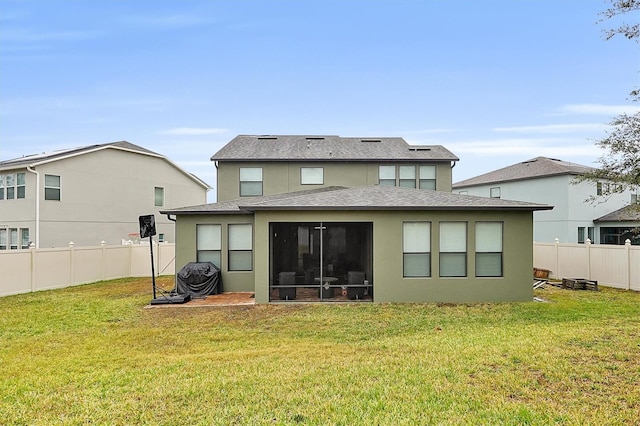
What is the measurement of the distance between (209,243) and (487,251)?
8817 millimetres

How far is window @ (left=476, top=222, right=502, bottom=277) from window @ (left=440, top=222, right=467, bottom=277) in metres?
0.41

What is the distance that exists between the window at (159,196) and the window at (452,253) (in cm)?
1809

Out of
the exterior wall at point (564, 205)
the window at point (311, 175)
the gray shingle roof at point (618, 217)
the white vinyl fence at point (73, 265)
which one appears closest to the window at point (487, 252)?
the window at point (311, 175)

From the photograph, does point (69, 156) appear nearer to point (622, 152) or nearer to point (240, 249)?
point (240, 249)

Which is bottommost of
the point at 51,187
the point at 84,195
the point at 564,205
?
the point at 564,205

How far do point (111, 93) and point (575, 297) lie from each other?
22.4 meters

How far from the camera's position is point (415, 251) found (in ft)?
36.8

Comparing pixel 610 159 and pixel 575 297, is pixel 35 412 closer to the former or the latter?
pixel 575 297

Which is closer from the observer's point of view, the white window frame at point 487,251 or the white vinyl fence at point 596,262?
the white window frame at point 487,251

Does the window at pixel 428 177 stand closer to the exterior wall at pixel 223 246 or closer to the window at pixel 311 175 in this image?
the window at pixel 311 175

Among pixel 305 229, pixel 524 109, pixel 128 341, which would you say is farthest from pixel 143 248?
pixel 524 109

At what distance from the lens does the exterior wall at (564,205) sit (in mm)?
22609

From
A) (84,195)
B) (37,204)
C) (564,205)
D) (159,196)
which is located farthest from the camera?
(159,196)

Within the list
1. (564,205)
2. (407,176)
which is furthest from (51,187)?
(564,205)
